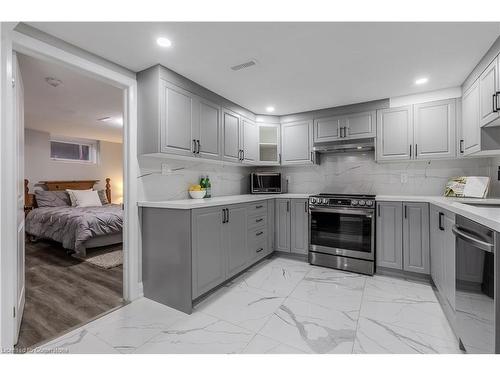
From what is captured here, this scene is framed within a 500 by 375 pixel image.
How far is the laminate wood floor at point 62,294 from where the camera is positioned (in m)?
1.83

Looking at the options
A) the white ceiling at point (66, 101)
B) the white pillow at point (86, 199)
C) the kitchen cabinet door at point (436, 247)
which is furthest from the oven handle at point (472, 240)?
the white pillow at point (86, 199)

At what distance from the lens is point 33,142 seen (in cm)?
495

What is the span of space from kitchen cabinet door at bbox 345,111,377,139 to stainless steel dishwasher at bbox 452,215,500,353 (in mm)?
1802

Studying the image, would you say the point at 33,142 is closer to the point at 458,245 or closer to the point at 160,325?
the point at 160,325

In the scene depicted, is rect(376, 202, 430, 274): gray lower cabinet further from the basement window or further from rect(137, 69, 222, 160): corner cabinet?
the basement window

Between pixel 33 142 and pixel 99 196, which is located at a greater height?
pixel 33 142

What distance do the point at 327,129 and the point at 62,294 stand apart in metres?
3.66

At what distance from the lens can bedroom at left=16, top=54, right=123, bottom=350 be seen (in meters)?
2.19

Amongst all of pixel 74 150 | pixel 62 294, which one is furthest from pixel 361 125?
pixel 74 150

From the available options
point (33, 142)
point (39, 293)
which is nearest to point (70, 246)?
point (39, 293)

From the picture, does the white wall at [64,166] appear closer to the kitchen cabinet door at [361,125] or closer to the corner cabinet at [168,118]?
the corner cabinet at [168,118]

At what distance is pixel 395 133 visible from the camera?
2986mm

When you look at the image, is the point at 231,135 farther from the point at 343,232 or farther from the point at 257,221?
the point at 343,232

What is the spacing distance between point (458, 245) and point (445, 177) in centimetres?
183
